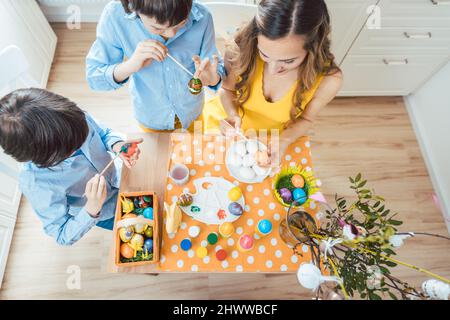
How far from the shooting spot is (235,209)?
1154 millimetres

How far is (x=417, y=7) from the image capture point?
66.9 inches

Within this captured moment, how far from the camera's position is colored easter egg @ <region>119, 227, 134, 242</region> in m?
1.07

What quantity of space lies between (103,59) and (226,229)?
77 cm

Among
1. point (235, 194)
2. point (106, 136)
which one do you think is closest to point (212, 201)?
point (235, 194)

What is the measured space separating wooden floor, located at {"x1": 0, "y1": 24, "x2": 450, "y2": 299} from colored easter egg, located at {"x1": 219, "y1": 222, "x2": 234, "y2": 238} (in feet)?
2.85

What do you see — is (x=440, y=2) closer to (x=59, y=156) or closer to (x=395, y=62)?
(x=395, y=62)

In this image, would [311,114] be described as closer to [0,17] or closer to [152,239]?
[152,239]

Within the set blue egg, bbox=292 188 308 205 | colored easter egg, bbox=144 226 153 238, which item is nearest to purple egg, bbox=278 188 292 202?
blue egg, bbox=292 188 308 205

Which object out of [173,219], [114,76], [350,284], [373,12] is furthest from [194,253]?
[373,12]

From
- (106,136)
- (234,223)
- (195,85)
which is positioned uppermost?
(195,85)

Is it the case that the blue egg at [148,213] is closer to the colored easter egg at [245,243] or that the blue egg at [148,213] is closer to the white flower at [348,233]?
the colored easter egg at [245,243]

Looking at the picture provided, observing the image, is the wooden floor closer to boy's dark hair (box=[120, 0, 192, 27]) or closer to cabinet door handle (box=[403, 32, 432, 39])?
cabinet door handle (box=[403, 32, 432, 39])

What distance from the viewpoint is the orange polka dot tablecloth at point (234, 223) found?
1112mm

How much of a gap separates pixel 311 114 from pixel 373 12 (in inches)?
29.7
